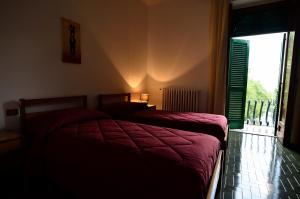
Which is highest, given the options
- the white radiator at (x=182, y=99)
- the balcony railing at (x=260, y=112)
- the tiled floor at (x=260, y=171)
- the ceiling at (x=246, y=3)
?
the ceiling at (x=246, y=3)

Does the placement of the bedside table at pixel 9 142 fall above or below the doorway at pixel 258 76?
below

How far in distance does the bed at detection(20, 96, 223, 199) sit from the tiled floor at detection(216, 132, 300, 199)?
673 millimetres

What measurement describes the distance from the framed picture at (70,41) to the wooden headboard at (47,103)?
0.57 meters

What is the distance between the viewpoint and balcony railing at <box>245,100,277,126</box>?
5059 millimetres

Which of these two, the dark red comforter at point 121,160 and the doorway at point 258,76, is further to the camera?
the doorway at point 258,76

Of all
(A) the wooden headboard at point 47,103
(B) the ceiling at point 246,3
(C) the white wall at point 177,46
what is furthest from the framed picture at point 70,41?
(B) the ceiling at point 246,3

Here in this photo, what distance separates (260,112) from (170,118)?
359cm

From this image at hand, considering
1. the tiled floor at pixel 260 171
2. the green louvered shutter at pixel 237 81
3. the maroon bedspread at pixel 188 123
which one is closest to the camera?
the tiled floor at pixel 260 171

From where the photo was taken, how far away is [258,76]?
5.04 m

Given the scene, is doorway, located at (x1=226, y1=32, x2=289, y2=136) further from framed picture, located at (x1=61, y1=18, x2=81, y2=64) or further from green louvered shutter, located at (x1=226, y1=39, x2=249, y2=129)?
framed picture, located at (x1=61, y1=18, x2=81, y2=64)

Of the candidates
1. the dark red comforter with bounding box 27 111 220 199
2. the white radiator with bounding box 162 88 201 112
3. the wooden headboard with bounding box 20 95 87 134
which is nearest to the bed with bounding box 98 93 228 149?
the wooden headboard with bounding box 20 95 87 134

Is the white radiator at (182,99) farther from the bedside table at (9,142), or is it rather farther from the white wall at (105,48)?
the bedside table at (9,142)

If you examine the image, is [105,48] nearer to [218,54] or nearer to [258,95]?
[218,54]

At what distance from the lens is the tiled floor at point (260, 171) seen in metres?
2.03
